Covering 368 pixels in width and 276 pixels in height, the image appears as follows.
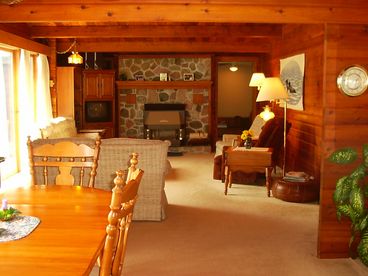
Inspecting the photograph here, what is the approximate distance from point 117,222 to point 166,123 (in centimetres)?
852

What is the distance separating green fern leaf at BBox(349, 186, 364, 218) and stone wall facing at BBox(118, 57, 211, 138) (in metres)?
7.27

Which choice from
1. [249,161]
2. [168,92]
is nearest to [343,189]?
[249,161]

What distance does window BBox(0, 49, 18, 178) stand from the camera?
23.2 feet

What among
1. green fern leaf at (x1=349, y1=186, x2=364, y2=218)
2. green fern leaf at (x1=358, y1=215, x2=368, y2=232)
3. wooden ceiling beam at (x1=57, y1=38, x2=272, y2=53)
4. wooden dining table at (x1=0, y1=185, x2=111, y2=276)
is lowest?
green fern leaf at (x1=358, y1=215, x2=368, y2=232)

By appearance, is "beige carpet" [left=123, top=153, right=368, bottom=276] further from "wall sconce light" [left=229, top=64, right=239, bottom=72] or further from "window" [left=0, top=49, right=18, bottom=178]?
"wall sconce light" [left=229, top=64, right=239, bottom=72]

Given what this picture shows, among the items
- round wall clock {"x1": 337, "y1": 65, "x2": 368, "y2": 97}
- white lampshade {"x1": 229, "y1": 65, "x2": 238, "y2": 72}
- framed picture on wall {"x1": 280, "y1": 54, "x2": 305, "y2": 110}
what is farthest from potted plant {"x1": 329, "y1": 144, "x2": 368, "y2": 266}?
white lampshade {"x1": 229, "y1": 65, "x2": 238, "y2": 72}

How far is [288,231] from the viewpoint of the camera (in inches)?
178

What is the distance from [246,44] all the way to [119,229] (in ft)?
25.2

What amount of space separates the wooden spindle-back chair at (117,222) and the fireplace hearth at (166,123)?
26.7 ft

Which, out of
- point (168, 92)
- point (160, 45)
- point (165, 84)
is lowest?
point (168, 92)

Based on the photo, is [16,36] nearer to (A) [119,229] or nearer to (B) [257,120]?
(B) [257,120]

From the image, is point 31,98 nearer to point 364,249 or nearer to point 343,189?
point 343,189

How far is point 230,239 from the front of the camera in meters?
4.27

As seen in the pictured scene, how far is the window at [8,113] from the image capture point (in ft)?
23.2
